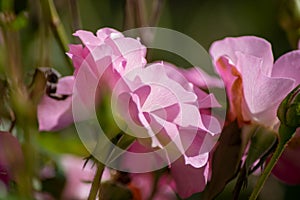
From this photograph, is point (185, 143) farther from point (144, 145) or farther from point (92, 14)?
point (92, 14)

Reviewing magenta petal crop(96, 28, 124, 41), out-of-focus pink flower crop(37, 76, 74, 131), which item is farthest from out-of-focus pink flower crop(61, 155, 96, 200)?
magenta petal crop(96, 28, 124, 41)

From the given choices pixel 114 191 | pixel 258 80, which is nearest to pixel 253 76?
pixel 258 80

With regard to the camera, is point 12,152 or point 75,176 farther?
point 75,176

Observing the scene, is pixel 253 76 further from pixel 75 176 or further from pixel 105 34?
pixel 75 176

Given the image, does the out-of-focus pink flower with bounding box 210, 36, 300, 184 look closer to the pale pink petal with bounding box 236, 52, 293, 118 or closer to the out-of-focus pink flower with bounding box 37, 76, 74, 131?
the pale pink petal with bounding box 236, 52, 293, 118

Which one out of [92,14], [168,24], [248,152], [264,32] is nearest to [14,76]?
[248,152]

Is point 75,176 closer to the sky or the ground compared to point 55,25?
closer to the ground
